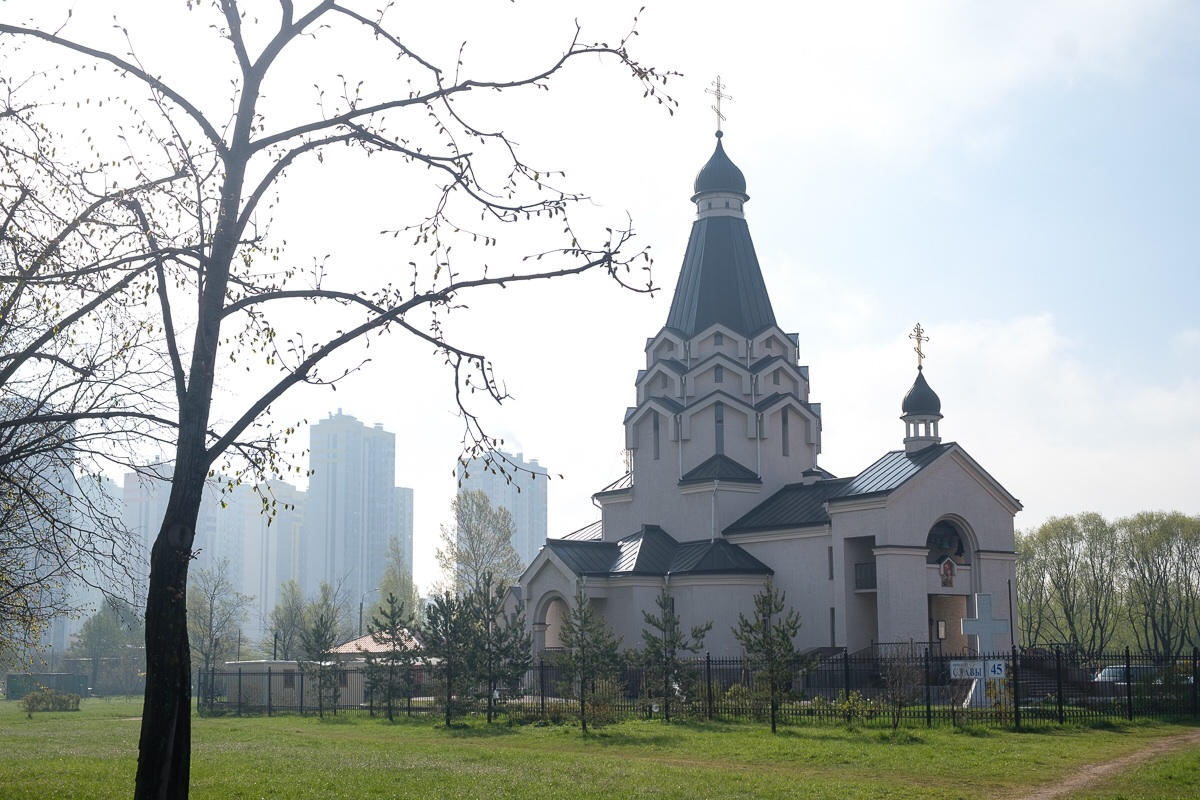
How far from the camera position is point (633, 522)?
38906 millimetres

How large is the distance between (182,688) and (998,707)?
17.7 meters

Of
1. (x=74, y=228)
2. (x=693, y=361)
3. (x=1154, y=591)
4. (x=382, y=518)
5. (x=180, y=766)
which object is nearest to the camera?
(x=180, y=766)

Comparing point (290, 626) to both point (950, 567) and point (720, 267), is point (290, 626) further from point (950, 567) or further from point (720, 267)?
point (950, 567)

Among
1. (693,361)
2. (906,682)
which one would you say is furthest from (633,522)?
(906,682)

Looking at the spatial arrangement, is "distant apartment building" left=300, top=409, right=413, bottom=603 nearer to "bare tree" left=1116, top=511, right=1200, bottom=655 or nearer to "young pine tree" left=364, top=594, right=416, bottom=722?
"bare tree" left=1116, top=511, right=1200, bottom=655

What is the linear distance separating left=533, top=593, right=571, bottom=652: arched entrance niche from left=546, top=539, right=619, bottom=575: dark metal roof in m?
1.21

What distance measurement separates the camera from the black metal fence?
2200 centimetres

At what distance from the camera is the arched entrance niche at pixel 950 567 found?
32406 millimetres

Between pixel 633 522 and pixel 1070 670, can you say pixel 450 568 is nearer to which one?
pixel 633 522

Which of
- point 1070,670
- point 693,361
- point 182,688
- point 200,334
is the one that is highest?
point 693,361

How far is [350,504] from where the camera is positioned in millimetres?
124312


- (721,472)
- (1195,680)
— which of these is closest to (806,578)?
(721,472)

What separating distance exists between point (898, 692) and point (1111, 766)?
19.3 ft

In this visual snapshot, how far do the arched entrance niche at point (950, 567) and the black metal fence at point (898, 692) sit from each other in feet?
9.66
